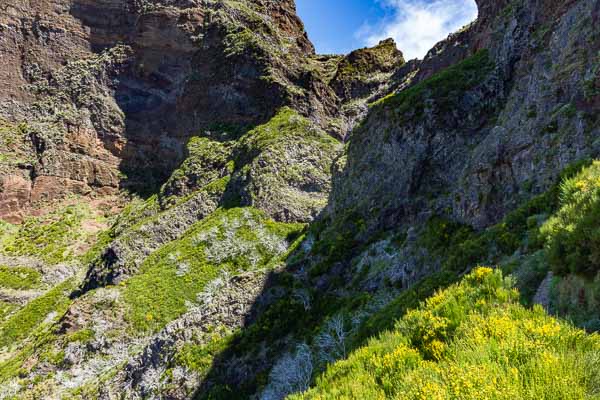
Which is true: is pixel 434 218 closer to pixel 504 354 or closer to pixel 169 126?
pixel 504 354

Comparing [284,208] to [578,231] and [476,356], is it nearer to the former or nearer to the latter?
[578,231]

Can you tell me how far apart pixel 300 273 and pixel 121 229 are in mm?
39917

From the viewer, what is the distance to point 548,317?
17.0 feet

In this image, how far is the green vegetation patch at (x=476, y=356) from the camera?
402 cm

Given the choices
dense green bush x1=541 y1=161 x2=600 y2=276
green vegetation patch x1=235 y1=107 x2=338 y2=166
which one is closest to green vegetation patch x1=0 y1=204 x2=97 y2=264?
green vegetation patch x1=235 y1=107 x2=338 y2=166

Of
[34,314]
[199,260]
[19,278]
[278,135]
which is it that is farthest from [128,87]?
[199,260]

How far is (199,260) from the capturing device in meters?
39.4

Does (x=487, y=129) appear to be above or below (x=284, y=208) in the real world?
above

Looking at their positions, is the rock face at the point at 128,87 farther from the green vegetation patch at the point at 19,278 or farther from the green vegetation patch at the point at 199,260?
the green vegetation patch at the point at 199,260

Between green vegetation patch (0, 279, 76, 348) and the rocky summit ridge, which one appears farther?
green vegetation patch (0, 279, 76, 348)

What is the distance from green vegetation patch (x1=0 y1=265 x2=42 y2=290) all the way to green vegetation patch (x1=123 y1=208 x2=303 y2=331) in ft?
72.0

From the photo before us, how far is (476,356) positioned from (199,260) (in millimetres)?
37248

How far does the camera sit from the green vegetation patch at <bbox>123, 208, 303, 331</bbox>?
34938 millimetres

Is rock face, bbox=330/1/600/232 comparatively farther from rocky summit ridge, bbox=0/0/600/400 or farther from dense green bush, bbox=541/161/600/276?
dense green bush, bbox=541/161/600/276
